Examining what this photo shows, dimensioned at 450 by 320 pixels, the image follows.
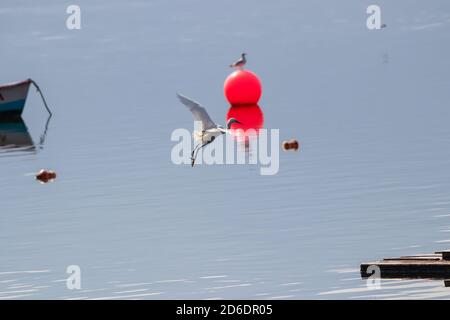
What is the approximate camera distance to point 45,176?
45219 mm

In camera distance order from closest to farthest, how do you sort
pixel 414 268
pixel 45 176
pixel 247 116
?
1. pixel 414 268
2. pixel 45 176
3. pixel 247 116

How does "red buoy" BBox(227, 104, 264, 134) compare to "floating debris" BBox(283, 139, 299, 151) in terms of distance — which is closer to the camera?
"floating debris" BBox(283, 139, 299, 151)

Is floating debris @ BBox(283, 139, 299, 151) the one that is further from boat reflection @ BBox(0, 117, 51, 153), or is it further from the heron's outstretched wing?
boat reflection @ BBox(0, 117, 51, 153)

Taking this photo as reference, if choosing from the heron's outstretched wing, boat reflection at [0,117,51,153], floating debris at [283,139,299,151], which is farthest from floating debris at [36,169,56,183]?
boat reflection at [0,117,51,153]

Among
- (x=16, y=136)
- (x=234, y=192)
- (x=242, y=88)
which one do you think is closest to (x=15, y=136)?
(x=16, y=136)

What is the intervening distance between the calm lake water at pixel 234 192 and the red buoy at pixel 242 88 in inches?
37.4

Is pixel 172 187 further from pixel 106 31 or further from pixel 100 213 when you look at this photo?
pixel 106 31

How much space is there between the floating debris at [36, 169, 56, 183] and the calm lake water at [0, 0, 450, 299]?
0.37 m

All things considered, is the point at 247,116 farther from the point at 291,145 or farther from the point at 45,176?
the point at 45,176

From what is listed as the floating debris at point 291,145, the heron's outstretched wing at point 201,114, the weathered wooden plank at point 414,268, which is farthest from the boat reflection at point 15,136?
Result: the weathered wooden plank at point 414,268

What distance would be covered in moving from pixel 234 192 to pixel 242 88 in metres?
24.0

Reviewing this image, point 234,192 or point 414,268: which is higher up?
point 234,192

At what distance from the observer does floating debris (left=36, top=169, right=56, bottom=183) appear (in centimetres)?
4483

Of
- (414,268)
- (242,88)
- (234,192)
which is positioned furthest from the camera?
(242,88)
